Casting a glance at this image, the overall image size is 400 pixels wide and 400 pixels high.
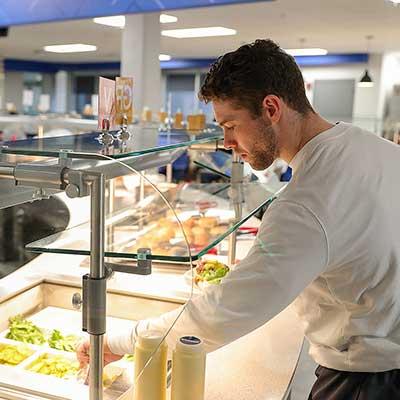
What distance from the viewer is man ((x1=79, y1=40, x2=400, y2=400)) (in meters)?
1.12

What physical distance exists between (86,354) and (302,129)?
75 cm

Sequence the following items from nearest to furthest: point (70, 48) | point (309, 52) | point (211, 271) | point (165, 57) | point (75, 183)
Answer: point (75, 183)
point (211, 271)
point (309, 52)
point (70, 48)
point (165, 57)

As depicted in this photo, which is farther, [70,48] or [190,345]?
[70,48]

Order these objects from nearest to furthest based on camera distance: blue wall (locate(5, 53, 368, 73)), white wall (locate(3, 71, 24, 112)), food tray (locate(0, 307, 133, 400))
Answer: food tray (locate(0, 307, 133, 400))
blue wall (locate(5, 53, 368, 73))
white wall (locate(3, 71, 24, 112))

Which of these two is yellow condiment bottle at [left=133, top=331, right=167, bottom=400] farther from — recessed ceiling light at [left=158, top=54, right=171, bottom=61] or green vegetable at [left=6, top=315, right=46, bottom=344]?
recessed ceiling light at [left=158, top=54, right=171, bottom=61]

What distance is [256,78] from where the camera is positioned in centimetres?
124

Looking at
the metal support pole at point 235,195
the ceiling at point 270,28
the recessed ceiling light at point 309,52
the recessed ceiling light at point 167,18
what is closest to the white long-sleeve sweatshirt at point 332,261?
the metal support pole at point 235,195

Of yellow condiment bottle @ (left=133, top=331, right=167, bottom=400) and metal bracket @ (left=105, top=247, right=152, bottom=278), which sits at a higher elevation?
metal bracket @ (left=105, top=247, right=152, bottom=278)

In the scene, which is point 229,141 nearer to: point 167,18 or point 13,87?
point 167,18

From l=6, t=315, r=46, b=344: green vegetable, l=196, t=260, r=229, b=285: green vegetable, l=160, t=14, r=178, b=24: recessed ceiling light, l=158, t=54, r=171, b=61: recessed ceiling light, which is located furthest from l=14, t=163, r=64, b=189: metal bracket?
l=158, t=54, r=171, b=61: recessed ceiling light

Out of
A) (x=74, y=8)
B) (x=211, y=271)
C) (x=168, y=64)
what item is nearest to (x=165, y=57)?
(x=168, y=64)

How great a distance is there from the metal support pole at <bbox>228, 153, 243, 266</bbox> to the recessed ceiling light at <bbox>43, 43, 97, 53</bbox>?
1050 cm

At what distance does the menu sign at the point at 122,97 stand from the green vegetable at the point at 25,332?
694 mm

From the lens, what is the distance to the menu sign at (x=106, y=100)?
139cm
